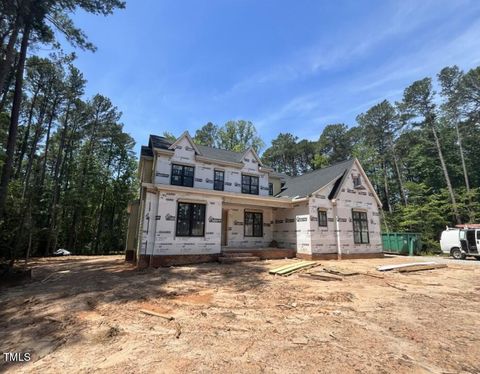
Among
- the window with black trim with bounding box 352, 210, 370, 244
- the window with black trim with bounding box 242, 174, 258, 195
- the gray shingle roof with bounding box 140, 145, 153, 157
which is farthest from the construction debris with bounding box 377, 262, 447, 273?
the gray shingle roof with bounding box 140, 145, 153, 157

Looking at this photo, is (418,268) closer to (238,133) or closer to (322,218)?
(322,218)

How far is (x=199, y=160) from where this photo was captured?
52.0 ft

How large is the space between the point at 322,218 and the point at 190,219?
27.5ft

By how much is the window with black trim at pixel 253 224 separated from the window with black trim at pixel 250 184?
1.55 metres

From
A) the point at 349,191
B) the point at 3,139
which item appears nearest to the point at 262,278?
the point at 349,191

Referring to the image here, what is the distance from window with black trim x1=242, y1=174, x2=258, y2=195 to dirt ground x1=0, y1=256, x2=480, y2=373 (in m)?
8.93

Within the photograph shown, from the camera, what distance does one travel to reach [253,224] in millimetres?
17141

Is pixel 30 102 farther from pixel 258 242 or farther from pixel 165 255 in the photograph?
pixel 258 242

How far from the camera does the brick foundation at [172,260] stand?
38.8 ft

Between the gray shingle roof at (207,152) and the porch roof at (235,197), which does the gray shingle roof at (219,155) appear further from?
the porch roof at (235,197)

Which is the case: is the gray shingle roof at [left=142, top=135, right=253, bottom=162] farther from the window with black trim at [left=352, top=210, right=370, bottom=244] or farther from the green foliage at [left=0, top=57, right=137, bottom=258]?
the green foliage at [left=0, top=57, right=137, bottom=258]

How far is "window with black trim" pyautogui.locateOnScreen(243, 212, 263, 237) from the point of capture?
A: 1689 cm

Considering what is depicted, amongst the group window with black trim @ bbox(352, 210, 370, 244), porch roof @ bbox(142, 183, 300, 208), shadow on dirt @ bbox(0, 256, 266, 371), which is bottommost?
shadow on dirt @ bbox(0, 256, 266, 371)

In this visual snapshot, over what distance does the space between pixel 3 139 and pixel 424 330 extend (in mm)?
27259
